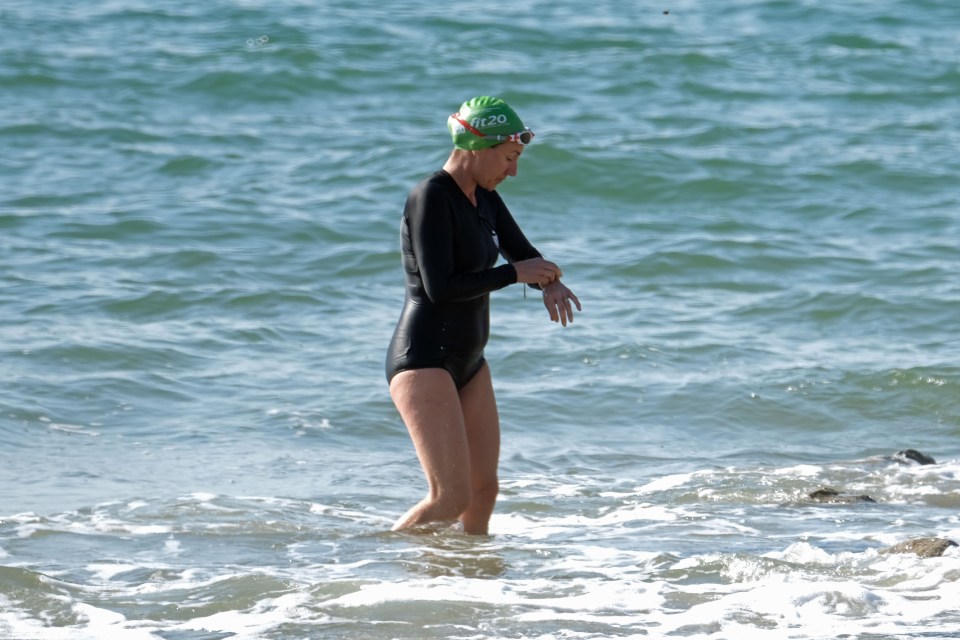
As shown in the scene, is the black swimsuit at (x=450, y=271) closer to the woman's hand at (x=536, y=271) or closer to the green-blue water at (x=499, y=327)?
the woman's hand at (x=536, y=271)

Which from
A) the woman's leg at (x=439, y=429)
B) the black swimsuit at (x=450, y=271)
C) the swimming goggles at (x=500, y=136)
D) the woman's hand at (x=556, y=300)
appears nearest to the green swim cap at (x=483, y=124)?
the swimming goggles at (x=500, y=136)

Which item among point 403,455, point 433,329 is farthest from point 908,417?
point 433,329

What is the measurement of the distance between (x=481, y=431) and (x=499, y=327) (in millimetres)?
5208

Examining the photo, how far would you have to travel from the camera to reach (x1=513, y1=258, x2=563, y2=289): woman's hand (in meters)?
5.25

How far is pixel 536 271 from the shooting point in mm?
5285

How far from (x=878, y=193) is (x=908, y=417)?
672 cm

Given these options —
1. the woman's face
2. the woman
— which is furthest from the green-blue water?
the woman's face

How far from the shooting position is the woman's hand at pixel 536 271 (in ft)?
17.2

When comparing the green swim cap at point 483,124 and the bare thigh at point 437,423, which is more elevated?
the green swim cap at point 483,124

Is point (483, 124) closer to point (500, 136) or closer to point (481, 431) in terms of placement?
point (500, 136)

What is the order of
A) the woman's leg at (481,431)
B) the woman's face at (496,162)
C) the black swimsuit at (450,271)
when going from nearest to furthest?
1. the black swimsuit at (450,271)
2. the woman's face at (496,162)
3. the woman's leg at (481,431)

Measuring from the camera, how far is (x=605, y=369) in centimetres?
980

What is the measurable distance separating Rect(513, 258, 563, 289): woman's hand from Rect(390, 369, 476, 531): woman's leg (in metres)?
0.51

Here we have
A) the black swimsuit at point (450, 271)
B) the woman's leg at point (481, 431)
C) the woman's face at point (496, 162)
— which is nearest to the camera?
the black swimsuit at point (450, 271)
